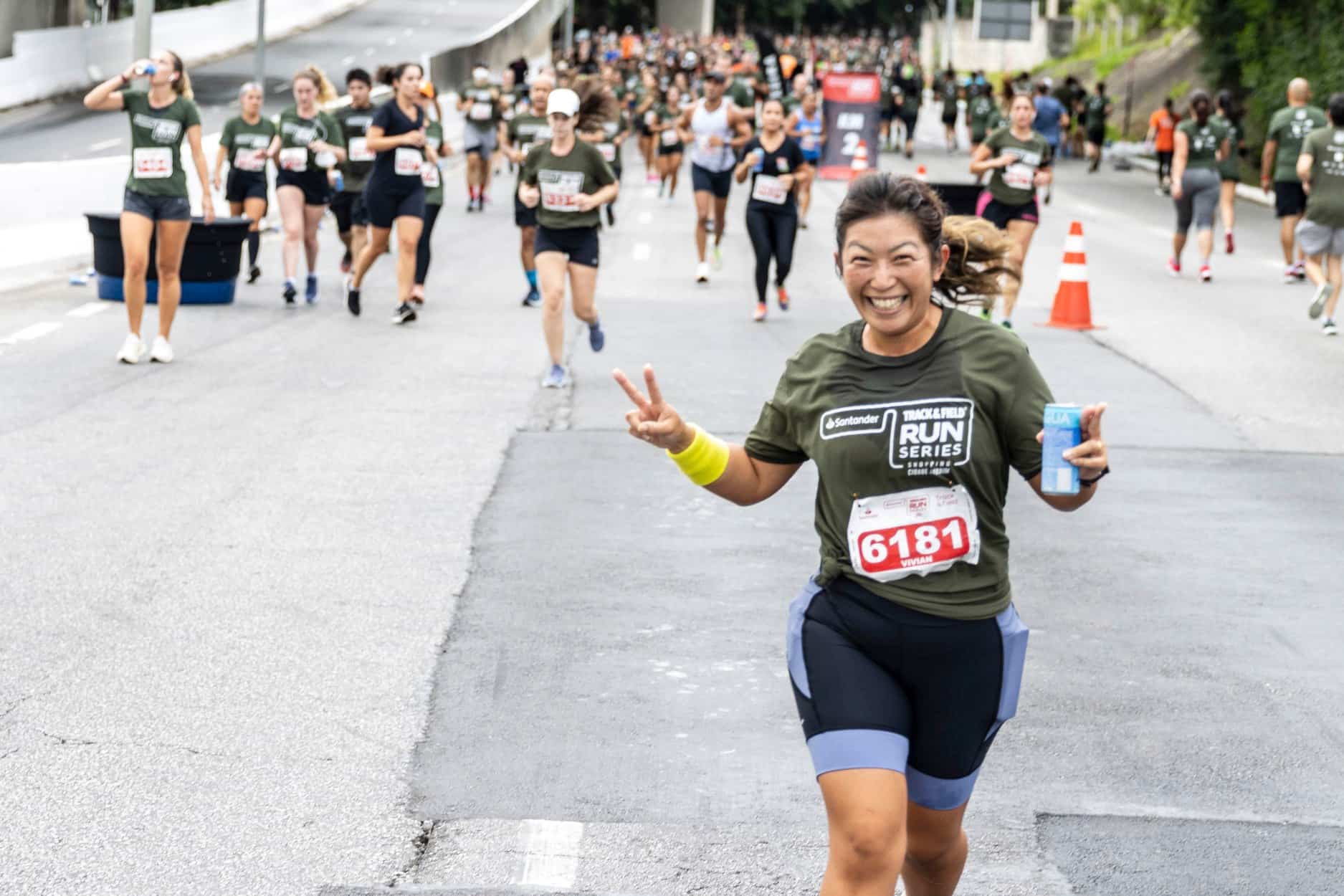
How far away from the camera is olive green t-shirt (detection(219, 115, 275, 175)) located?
16.7 metres

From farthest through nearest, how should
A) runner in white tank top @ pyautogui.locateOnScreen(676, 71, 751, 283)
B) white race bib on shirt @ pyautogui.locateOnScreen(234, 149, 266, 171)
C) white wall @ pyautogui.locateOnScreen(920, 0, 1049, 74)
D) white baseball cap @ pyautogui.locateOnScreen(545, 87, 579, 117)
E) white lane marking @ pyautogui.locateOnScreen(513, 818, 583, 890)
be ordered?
1. white wall @ pyautogui.locateOnScreen(920, 0, 1049, 74)
2. runner in white tank top @ pyautogui.locateOnScreen(676, 71, 751, 283)
3. white race bib on shirt @ pyautogui.locateOnScreen(234, 149, 266, 171)
4. white baseball cap @ pyautogui.locateOnScreen(545, 87, 579, 117)
5. white lane marking @ pyautogui.locateOnScreen(513, 818, 583, 890)

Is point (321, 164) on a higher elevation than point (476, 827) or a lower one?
higher

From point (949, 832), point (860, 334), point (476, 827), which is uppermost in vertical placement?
point (860, 334)

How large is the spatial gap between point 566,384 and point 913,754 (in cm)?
873

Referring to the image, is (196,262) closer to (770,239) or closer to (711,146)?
(770,239)

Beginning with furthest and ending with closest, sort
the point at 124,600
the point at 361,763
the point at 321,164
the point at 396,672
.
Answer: the point at 321,164, the point at 124,600, the point at 396,672, the point at 361,763

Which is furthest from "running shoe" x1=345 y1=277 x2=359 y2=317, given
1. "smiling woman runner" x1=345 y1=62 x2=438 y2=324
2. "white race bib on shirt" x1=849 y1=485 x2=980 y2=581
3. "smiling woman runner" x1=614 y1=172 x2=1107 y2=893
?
"white race bib on shirt" x1=849 y1=485 x2=980 y2=581

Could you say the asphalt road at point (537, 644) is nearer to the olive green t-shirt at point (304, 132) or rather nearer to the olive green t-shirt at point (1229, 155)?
the olive green t-shirt at point (304, 132)

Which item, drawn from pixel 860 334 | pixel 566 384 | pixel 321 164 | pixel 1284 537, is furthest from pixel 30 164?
pixel 860 334

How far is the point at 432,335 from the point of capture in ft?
48.2

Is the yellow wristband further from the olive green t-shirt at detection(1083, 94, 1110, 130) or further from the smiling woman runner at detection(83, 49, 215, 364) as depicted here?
the olive green t-shirt at detection(1083, 94, 1110, 130)

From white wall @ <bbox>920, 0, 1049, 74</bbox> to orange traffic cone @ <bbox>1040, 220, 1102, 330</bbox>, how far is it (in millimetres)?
59597

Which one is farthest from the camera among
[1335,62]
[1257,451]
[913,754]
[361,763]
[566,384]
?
[1335,62]

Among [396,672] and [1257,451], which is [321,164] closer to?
[1257,451]
